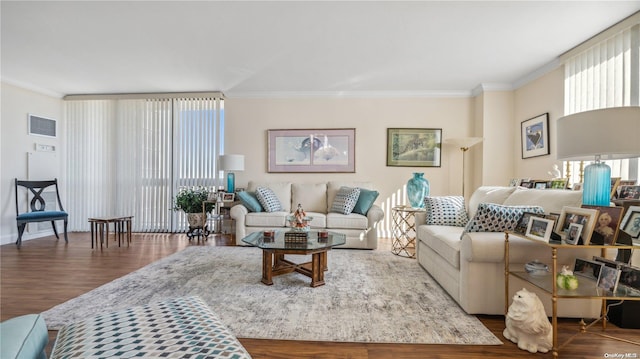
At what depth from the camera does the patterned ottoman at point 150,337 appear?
2.77 ft

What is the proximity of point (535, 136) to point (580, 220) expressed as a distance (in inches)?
120

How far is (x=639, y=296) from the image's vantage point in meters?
1.55

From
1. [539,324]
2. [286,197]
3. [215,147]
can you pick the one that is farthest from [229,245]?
[539,324]

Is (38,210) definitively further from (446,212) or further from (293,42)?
(446,212)

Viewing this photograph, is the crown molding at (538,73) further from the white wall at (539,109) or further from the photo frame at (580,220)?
the photo frame at (580,220)

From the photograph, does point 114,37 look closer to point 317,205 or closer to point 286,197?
point 286,197

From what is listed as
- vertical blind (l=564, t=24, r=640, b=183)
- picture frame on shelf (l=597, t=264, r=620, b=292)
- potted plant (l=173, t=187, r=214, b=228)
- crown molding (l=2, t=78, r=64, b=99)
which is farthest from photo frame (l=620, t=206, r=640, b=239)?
crown molding (l=2, t=78, r=64, b=99)

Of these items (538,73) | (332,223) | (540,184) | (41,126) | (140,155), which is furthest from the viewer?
(140,155)

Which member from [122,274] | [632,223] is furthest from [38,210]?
[632,223]

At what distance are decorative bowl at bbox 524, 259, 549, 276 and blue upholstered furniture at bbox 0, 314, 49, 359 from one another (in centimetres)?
250

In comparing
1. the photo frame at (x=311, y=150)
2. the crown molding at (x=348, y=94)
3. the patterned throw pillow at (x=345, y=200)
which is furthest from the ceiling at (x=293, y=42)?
the patterned throw pillow at (x=345, y=200)

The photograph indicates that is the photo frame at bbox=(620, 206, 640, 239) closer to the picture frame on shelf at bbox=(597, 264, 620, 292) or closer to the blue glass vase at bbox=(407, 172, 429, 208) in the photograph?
the picture frame on shelf at bbox=(597, 264, 620, 292)

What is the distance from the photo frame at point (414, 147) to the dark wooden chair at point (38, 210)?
5.46m

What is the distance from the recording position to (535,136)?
4090 mm
